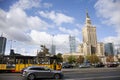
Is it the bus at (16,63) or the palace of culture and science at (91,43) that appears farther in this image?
the palace of culture and science at (91,43)

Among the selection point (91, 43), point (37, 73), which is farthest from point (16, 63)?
point (91, 43)

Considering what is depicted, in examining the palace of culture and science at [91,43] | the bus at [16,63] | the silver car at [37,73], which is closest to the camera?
the silver car at [37,73]

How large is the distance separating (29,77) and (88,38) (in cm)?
15996

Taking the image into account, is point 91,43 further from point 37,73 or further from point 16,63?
point 37,73

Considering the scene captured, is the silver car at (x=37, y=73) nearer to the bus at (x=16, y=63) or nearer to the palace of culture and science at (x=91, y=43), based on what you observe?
the bus at (x=16, y=63)

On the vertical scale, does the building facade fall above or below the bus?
above

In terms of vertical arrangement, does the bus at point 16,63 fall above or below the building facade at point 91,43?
below

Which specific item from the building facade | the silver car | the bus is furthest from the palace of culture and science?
the silver car

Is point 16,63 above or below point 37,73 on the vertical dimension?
above

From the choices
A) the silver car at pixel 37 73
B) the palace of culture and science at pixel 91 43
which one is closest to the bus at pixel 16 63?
the silver car at pixel 37 73

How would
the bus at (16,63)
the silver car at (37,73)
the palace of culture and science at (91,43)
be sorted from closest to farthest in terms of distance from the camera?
1. the silver car at (37,73)
2. the bus at (16,63)
3. the palace of culture and science at (91,43)

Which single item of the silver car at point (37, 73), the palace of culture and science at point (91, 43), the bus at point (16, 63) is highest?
the palace of culture and science at point (91, 43)

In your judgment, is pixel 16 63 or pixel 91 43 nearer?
pixel 16 63

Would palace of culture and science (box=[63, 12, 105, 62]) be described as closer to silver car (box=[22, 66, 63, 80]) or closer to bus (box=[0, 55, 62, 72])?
bus (box=[0, 55, 62, 72])
